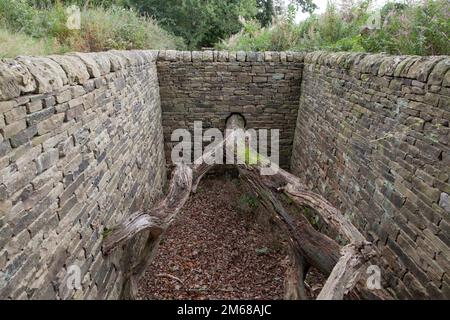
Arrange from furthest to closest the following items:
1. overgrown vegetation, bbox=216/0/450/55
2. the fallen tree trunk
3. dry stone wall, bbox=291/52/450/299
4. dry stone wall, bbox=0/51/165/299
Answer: overgrown vegetation, bbox=216/0/450/55 → the fallen tree trunk → dry stone wall, bbox=291/52/450/299 → dry stone wall, bbox=0/51/165/299

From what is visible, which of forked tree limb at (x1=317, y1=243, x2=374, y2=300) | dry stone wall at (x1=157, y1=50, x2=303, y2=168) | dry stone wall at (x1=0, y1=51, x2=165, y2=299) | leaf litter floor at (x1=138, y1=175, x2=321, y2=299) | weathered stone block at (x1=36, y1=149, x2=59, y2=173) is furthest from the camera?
dry stone wall at (x1=157, y1=50, x2=303, y2=168)

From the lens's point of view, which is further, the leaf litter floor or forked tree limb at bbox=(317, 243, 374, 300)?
the leaf litter floor

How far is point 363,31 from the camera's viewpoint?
20.1 feet

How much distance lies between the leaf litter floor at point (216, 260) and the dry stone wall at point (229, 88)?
6.43 ft

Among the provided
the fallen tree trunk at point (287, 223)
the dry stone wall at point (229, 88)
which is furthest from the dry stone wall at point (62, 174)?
the dry stone wall at point (229, 88)

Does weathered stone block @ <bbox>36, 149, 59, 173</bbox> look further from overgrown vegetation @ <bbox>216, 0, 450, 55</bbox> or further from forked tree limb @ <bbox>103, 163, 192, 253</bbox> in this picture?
overgrown vegetation @ <bbox>216, 0, 450, 55</bbox>

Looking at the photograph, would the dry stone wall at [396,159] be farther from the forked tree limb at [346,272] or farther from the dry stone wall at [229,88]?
the dry stone wall at [229,88]

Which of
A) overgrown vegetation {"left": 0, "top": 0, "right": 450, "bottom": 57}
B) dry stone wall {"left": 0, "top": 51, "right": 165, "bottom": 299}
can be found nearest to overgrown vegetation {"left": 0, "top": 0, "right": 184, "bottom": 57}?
overgrown vegetation {"left": 0, "top": 0, "right": 450, "bottom": 57}

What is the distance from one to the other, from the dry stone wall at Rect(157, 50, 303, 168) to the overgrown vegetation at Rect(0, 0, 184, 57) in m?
1.19

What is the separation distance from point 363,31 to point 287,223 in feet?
13.7

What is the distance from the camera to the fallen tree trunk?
2.89 m

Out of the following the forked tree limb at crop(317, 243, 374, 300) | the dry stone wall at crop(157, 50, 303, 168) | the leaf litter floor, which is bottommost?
the leaf litter floor

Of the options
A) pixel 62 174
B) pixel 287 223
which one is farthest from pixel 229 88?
pixel 62 174
